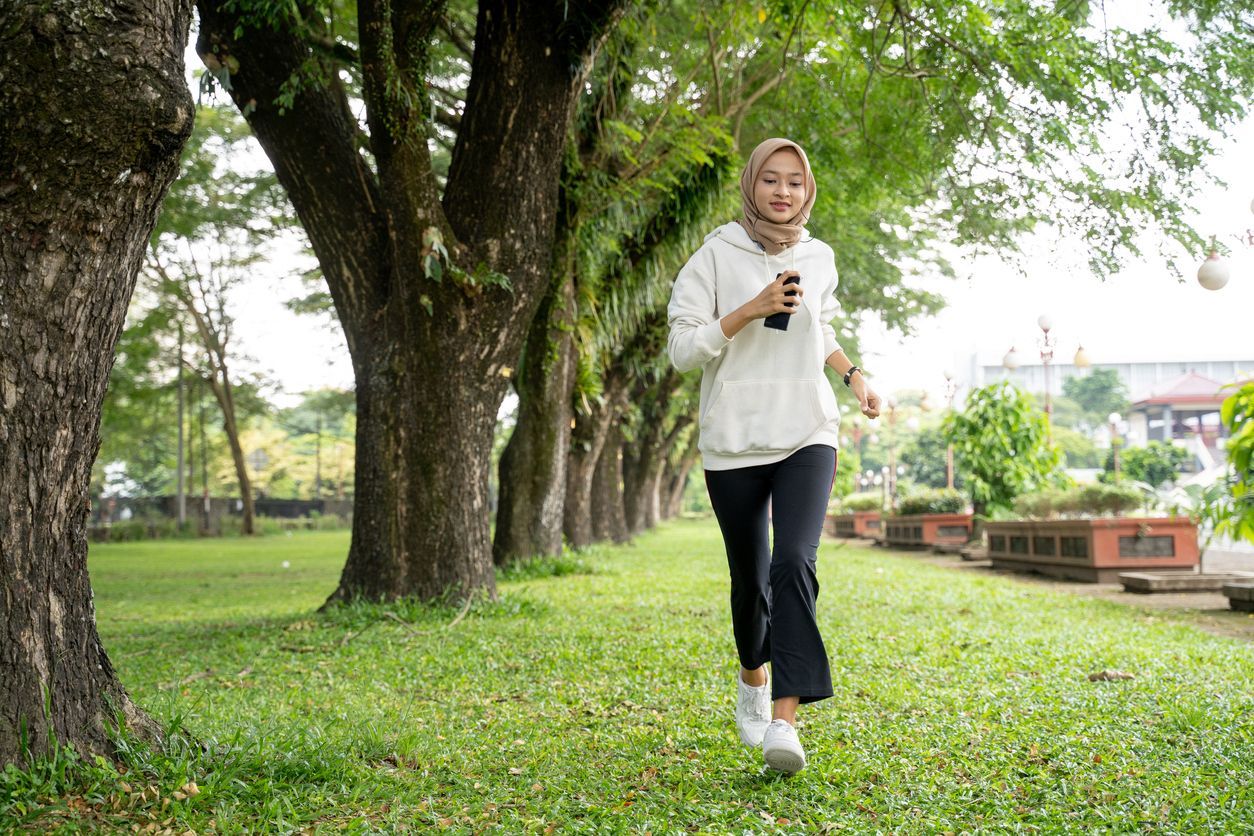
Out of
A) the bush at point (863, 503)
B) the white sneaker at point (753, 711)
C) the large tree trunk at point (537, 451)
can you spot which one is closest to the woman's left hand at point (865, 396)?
the white sneaker at point (753, 711)

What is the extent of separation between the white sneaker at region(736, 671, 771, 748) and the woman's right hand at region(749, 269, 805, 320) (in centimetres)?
128

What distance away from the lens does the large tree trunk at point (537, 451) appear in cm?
1195

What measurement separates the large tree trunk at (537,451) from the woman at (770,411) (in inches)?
319

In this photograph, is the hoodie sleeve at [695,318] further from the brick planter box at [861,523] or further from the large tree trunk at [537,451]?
the brick planter box at [861,523]

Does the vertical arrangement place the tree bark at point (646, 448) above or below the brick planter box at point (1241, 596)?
above

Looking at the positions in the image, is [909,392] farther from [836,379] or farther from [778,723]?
[778,723]

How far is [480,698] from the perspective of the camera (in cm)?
498

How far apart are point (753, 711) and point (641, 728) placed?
68 centimetres

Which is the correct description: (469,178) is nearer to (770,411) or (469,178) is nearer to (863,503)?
(770,411)

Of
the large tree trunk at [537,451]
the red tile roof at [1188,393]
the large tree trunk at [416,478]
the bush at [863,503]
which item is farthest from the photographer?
the red tile roof at [1188,393]

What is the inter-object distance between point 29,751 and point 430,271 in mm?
4590

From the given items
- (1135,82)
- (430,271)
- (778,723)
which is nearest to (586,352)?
(430,271)

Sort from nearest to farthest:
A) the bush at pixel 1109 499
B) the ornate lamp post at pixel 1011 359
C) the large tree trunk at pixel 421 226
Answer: the large tree trunk at pixel 421 226
the bush at pixel 1109 499
the ornate lamp post at pixel 1011 359

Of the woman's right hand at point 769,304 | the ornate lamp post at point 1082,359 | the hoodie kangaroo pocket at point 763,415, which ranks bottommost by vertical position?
the hoodie kangaroo pocket at point 763,415
